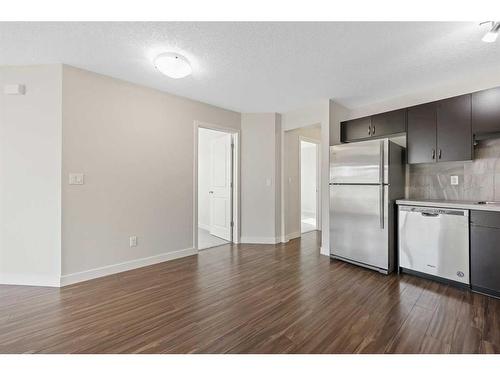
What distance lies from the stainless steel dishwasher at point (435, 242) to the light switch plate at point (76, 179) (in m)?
3.77

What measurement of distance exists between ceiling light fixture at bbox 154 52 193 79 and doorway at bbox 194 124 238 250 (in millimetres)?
1421

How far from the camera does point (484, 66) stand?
2.51m

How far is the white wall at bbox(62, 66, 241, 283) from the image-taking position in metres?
2.59

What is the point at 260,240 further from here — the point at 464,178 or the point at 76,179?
the point at 464,178

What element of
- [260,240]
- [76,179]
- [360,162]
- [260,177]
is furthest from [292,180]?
[76,179]

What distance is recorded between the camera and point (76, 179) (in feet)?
8.53

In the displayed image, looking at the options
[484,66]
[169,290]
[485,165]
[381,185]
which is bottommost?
[169,290]

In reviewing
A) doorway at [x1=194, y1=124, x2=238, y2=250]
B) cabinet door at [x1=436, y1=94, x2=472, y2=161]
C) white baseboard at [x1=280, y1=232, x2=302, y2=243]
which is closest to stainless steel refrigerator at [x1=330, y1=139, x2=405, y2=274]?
cabinet door at [x1=436, y1=94, x2=472, y2=161]

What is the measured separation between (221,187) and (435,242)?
11.2 ft

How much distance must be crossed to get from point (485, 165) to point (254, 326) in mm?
3114

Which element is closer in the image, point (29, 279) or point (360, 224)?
point (29, 279)
